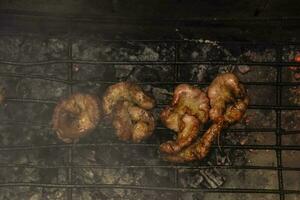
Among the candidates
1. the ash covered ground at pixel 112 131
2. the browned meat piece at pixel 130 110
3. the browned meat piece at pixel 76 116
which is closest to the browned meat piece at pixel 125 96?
the browned meat piece at pixel 130 110

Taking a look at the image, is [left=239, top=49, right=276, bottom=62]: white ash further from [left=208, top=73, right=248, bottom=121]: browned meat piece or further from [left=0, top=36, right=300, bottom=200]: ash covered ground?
[left=208, top=73, right=248, bottom=121]: browned meat piece

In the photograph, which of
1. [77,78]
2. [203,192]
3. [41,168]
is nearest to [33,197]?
[41,168]

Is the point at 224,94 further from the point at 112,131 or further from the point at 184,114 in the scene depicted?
the point at 112,131

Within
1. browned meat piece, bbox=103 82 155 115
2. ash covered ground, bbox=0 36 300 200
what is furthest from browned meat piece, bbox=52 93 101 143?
ash covered ground, bbox=0 36 300 200

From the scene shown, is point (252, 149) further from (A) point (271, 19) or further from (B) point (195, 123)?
(A) point (271, 19)

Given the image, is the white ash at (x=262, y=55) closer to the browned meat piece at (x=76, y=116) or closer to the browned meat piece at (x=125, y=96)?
the browned meat piece at (x=125, y=96)
